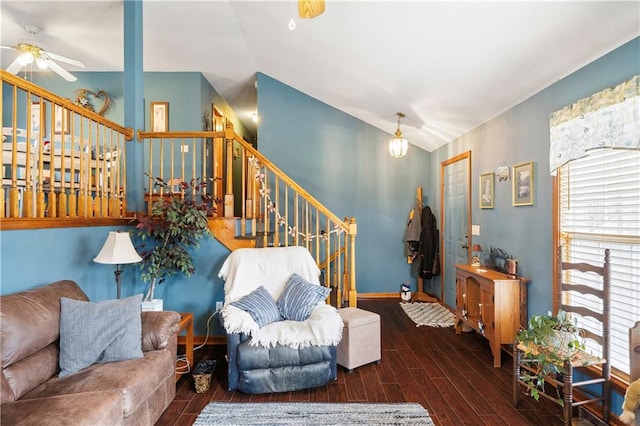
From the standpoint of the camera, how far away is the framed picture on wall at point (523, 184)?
2.86 m

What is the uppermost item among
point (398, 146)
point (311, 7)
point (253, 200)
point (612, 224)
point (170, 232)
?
point (311, 7)

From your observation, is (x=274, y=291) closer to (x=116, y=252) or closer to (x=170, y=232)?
(x=170, y=232)

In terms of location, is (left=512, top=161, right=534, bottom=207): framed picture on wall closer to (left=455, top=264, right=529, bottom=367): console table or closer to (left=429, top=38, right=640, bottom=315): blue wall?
(left=429, top=38, right=640, bottom=315): blue wall

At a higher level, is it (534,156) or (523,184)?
(534,156)

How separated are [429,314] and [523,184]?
2179 millimetres

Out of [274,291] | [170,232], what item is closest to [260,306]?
[274,291]

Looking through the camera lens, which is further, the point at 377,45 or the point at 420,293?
the point at 420,293

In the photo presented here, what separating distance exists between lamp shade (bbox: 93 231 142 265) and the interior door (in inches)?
148

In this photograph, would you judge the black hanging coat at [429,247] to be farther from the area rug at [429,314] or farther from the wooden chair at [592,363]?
the wooden chair at [592,363]

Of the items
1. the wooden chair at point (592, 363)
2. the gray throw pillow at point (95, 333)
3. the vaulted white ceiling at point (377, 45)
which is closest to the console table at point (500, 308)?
the wooden chair at point (592, 363)

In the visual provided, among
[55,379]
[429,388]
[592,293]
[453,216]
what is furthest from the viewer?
[453,216]

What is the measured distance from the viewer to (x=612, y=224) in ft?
6.97

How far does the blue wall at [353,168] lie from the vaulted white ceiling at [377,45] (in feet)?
0.81

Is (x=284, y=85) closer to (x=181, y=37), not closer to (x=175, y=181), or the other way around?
(x=181, y=37)
